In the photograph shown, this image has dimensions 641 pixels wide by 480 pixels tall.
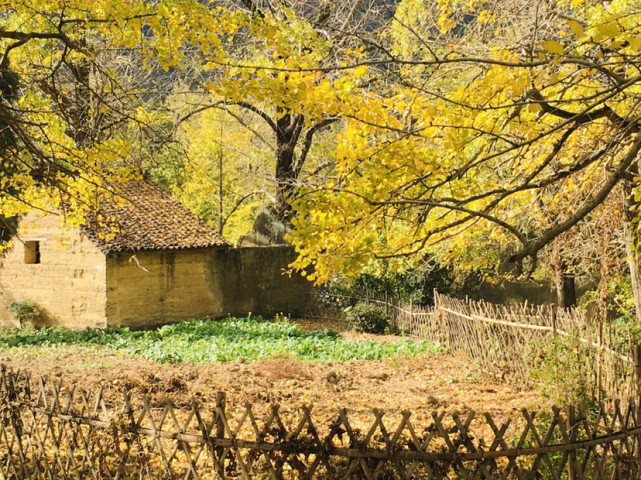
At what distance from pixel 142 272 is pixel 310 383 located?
1031 centimetres

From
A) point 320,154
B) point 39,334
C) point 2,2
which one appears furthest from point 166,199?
point 2,2

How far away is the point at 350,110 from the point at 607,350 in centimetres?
412

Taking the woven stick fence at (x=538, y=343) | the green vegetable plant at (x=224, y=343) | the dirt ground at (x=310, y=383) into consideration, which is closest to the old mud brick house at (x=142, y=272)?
the green vegetable plant at (x=224, y=343)

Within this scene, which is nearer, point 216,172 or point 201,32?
point 201,32

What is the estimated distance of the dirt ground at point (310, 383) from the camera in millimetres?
8758

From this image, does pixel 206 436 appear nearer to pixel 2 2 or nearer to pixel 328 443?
pixel 328 443

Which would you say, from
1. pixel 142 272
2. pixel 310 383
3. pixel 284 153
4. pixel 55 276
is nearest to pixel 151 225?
pixel 142 272

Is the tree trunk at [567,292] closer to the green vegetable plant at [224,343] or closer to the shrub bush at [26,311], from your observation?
the green vegetable plant at [224,343]

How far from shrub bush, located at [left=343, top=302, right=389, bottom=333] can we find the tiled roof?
5052 mm

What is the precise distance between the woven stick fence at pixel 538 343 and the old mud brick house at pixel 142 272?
8436 millimetres

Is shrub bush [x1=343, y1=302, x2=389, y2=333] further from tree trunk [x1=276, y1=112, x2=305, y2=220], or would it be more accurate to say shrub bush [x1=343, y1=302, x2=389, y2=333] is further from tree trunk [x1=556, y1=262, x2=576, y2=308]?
tree trunk [x1=276, y1=112, x2=305, y2=220]

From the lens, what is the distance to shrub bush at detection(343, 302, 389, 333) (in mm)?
18773

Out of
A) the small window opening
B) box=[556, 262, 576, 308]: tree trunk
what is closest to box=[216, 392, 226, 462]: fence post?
box=[556, 262, 576, 308]: tree trunk

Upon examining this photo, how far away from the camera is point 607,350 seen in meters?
7.22
